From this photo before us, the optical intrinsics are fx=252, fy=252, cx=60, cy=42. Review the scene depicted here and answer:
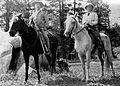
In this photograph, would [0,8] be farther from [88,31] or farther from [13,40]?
[88,31]

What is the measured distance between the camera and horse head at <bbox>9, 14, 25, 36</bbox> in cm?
955

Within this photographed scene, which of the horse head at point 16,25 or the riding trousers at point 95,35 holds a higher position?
the horse head at point 16,25

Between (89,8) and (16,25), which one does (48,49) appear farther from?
(16,25)

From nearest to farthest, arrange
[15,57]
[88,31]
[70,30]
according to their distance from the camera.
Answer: [70,30] < [88,31] < [15,57]

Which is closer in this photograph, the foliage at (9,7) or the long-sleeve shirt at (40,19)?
the long-sleeve shirt at (40,19)

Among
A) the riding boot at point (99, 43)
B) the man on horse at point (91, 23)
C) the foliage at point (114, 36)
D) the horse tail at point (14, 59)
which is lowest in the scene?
the foliage at point (114, 36)

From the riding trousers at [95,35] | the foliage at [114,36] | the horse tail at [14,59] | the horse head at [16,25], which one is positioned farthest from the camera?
the foliage at [114,36]

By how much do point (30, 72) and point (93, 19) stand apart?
4191mm

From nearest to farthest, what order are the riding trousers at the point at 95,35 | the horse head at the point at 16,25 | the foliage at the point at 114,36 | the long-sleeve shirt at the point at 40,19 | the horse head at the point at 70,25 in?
the horse head at the point at 16,25 < the horse head at the point at 70,25 < the riding trousers at the point at 95,35 < the long-sleeve shirt at the point at 40,19 < the foliage at the point at 114,36

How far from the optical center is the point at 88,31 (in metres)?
11.6

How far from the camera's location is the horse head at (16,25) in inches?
376

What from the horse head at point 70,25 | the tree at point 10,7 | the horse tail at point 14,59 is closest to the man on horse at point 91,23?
the horse head at point 70,25

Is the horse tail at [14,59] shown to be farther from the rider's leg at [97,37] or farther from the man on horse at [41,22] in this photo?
the rider's leg at [97,37]

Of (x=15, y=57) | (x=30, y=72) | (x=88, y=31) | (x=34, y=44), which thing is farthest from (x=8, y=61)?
(x=88, y=31)
